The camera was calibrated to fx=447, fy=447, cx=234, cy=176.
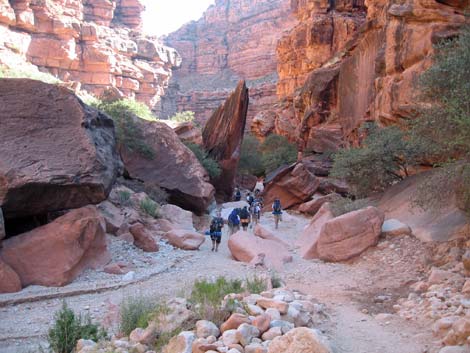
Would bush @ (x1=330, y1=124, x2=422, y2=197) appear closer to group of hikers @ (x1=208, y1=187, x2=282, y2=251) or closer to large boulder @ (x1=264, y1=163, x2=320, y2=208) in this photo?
group of hikers @ (x1=208, y1=187, x2=282, y2=251)

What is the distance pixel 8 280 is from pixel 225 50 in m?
84.8

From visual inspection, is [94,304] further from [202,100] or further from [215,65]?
[215,65]

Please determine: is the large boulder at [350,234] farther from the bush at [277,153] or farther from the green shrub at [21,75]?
the bush at [277,153]

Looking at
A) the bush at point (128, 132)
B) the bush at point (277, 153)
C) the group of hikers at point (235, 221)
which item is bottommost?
the bush at point (277, 153)

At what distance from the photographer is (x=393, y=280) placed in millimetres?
7465

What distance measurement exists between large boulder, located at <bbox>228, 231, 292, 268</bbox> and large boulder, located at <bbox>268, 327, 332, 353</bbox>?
5260mm

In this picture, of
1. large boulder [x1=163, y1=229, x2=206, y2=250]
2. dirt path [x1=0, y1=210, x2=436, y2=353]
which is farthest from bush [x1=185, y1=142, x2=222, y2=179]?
dirt path [x1=0, y1=210, x2=436, y2=353]

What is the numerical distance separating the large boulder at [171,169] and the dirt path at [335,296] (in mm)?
6989

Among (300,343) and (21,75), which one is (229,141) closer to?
(21,75)

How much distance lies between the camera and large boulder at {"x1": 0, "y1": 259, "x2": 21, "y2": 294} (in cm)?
757

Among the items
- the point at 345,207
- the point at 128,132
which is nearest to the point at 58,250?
the point at 345,207

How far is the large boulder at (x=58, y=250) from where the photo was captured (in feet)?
26.6

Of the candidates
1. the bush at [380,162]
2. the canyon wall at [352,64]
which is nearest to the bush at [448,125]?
the canyon wall at [352,64]

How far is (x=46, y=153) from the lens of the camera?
874cm
